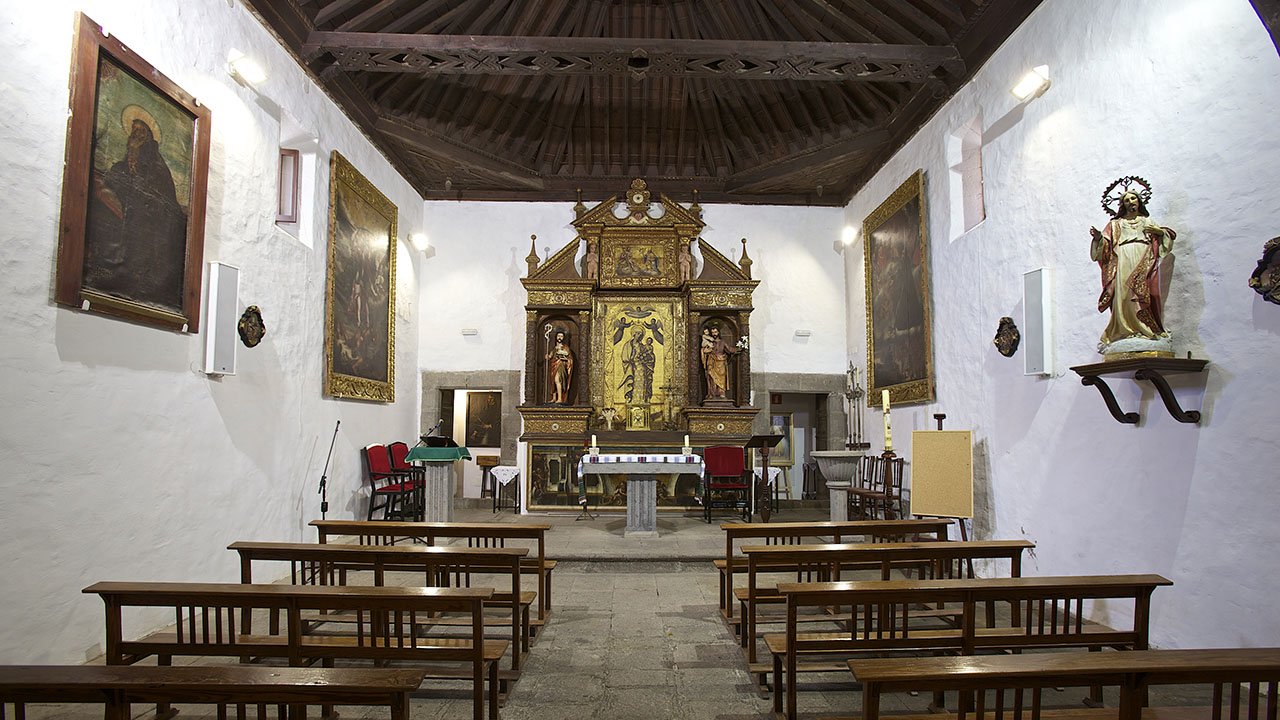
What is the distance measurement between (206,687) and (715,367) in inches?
359

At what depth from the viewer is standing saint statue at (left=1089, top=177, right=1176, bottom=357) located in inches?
165

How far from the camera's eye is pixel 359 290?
864 cm

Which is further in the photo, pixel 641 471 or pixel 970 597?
pixel 641 471

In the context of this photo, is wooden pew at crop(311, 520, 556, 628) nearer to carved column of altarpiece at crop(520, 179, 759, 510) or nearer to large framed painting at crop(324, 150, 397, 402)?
large framed painting at crop(324, 150, 397, 402)

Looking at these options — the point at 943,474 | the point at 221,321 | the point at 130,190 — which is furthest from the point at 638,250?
the point at 130,190

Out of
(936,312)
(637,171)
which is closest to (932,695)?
(936,312)

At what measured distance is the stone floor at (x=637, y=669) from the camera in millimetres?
3408

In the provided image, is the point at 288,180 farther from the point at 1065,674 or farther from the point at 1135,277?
the point at 1065,674

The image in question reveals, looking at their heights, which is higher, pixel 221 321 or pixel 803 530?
pixel 221 321

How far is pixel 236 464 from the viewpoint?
569 centimetres

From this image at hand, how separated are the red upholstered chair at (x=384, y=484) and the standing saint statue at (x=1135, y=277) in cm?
738

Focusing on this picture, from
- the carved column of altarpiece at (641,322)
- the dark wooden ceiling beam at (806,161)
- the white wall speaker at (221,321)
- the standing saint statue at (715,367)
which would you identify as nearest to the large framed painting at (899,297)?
the dark wooden ceiling beam at (806,161)

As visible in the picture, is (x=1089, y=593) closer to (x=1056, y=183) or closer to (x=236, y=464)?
(x=1056, y=183)

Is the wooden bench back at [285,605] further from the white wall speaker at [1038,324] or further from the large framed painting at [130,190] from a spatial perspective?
the white wall speaker at [1038,324]
